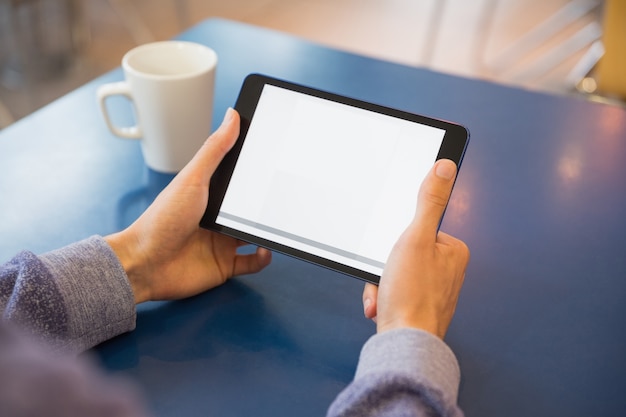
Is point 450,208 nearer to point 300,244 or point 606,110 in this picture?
point 300,244

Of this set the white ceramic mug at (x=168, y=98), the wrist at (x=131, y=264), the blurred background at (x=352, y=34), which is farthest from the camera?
the blurred background at (x=352, y=34)

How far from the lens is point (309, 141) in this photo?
74 cm

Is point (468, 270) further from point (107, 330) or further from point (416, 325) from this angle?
point (107, 330)

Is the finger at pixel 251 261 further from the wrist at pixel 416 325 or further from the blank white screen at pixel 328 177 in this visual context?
the wrist at pixel 416 325

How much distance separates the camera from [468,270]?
788mm

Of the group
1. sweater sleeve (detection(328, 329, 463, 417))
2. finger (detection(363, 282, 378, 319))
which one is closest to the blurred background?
finger (detection(363, 282, 378, 319))

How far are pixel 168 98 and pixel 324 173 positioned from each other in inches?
10.1

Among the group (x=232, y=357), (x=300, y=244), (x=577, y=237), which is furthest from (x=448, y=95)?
(x=232, y=357)

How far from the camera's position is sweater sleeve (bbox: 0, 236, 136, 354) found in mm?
616

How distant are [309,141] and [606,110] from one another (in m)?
0.62

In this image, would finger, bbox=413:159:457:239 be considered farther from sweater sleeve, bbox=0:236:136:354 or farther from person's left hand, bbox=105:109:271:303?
sweater sleeve, bbox=0:236:136:354

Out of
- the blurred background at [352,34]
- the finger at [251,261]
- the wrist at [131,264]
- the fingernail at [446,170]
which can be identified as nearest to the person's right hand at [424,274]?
the fingernail at [446,170]

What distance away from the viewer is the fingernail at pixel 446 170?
66 centimetres

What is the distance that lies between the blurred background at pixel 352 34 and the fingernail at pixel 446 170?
1.88 metres
